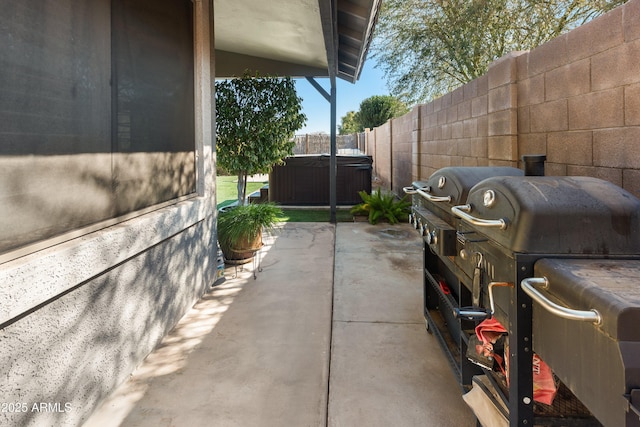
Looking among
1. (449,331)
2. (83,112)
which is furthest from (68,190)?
(449,331)

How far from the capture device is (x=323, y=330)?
9.45 feet

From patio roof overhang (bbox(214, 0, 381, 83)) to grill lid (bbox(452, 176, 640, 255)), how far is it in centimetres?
296

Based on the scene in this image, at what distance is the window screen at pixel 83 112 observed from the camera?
1508 mm

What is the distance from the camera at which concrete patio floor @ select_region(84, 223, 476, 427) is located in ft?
6.37

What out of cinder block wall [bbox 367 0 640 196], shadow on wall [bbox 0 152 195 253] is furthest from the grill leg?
shadow on wall [bbox 0 152 195 253]

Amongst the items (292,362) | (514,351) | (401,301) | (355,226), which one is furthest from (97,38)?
(355,226)

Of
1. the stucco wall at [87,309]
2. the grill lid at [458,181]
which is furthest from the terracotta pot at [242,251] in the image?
the grill lid at [458,181]

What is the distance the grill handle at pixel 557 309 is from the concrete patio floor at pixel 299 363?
1180 millimetres

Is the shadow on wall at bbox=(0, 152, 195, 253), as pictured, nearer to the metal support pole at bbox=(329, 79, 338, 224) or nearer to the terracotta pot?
the terracotta pot

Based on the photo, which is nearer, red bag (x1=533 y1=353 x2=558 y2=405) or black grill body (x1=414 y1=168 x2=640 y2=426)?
black grill body (x1=414 y1=168 x2=640 y2=426)

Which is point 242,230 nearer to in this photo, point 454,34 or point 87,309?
point 87,309

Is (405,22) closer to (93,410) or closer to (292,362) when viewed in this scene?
(292,362)

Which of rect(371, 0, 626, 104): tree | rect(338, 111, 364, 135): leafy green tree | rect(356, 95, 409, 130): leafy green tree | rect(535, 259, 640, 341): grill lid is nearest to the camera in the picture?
rect(535, 259, 640, 341): grill lid

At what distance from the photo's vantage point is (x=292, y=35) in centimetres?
534
